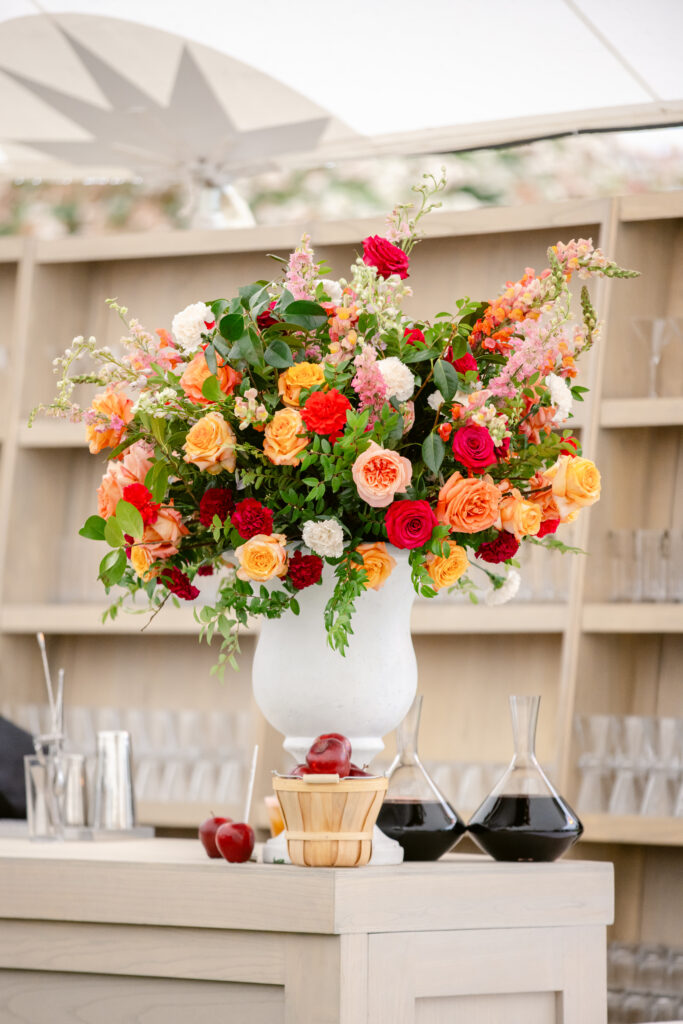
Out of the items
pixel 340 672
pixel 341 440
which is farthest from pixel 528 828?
pixel 341 440

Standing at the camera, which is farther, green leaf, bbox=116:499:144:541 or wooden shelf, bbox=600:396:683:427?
wooden shelf, bbox=600:396:683:427

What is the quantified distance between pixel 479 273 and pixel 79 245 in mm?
980

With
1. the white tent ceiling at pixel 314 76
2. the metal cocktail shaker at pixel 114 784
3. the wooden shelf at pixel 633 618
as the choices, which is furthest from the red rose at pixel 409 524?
the white tent ceiling at pixel 314 76

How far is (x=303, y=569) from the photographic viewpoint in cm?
153

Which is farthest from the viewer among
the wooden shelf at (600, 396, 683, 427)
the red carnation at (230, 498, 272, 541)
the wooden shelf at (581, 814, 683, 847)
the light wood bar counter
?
the wooden shelf at (600, 396, 683, 427)

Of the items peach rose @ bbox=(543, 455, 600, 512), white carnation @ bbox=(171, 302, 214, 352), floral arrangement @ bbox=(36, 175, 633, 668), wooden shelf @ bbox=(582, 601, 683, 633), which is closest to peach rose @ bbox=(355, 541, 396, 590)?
floral arrangement @ bbox=(36, 175, 633, 668)

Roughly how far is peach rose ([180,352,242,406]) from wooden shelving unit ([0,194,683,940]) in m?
1.46

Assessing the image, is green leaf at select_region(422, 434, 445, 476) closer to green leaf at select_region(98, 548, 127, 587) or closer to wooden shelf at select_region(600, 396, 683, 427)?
green leaf at select_region(98, 548, 127, 587)

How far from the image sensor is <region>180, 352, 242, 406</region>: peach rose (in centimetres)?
156

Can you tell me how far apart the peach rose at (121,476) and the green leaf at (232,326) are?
185 millimetres

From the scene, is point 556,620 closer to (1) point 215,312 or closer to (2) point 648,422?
(2) point 648,422

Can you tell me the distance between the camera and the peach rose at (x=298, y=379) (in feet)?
4.97

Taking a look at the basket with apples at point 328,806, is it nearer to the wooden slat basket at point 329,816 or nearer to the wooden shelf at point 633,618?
the wooden slat basket at point 329,816

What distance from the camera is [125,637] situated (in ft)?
11.7
